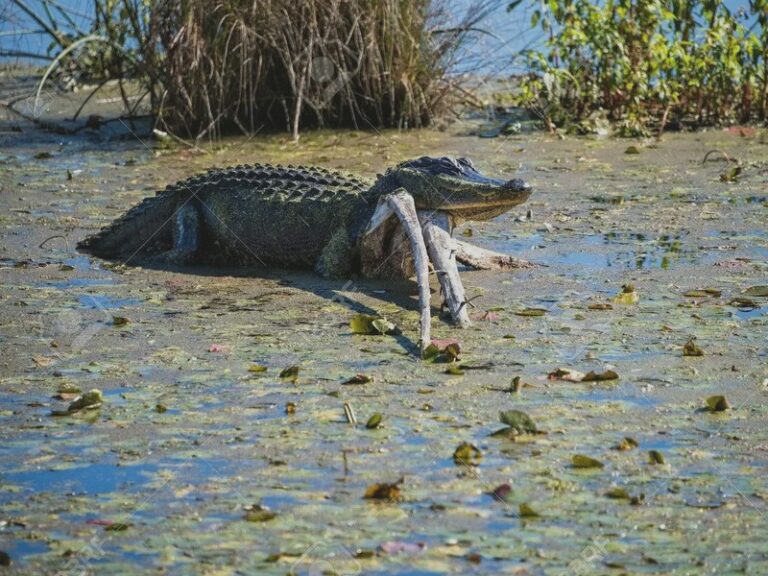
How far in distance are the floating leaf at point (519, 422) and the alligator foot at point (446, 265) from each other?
52.0 inches

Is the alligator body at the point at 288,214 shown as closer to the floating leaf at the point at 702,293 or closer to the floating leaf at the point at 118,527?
the floating leaf at the point at 702,293

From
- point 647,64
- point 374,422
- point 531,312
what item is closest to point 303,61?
point 647,64

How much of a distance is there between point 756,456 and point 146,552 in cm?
199

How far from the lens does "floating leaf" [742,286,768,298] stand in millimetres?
6145

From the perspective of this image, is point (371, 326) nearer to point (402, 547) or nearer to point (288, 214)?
point (288, 214)

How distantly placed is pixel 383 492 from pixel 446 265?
7.39ft

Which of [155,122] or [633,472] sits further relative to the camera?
[155,122]

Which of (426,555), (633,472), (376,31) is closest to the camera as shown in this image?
(426,555)

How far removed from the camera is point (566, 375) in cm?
492

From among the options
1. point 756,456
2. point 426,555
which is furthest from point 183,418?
point 756,456

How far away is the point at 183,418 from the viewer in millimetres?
4562

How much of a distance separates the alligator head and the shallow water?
40cm

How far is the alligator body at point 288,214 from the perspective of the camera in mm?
6430

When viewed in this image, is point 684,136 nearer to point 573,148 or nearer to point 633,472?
point 573,148
